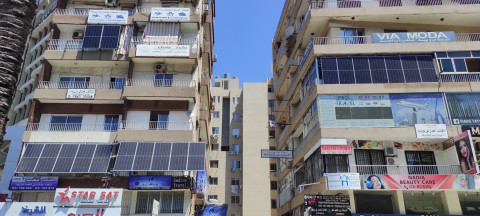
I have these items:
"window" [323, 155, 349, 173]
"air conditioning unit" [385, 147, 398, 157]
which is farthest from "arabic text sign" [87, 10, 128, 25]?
"air conditioning unit" [385, 147, 398, 157]

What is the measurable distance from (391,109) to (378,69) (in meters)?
2.91

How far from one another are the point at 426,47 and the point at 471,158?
7798mm

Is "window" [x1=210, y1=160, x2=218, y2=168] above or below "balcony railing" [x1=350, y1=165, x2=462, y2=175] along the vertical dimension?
above

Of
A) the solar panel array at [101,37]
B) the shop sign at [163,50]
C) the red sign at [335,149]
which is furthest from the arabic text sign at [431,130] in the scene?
→ the solar panel array at [101,37]

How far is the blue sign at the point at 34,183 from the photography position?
23.5 meters

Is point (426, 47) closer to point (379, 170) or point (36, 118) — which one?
point (379, 170)

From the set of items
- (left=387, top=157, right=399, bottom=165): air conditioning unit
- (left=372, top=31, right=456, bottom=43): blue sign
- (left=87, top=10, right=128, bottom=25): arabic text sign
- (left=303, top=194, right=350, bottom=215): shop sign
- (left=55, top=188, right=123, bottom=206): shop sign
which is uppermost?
(left=87, top=10, right=128, bottom=25): arabic text sign

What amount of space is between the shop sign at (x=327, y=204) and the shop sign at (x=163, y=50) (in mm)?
13993

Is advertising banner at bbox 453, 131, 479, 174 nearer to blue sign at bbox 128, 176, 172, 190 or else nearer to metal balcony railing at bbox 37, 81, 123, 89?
blue sign at bbox 128, 176, 172, 190

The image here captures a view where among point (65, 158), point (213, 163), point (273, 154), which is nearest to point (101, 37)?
point (65, 158)

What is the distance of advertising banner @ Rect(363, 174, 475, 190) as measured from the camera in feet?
64.8

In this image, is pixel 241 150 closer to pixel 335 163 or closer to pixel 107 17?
pixel 107 17

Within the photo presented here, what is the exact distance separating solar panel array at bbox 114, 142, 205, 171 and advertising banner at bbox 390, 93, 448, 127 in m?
12.5

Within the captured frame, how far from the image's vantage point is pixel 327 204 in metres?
19.8
